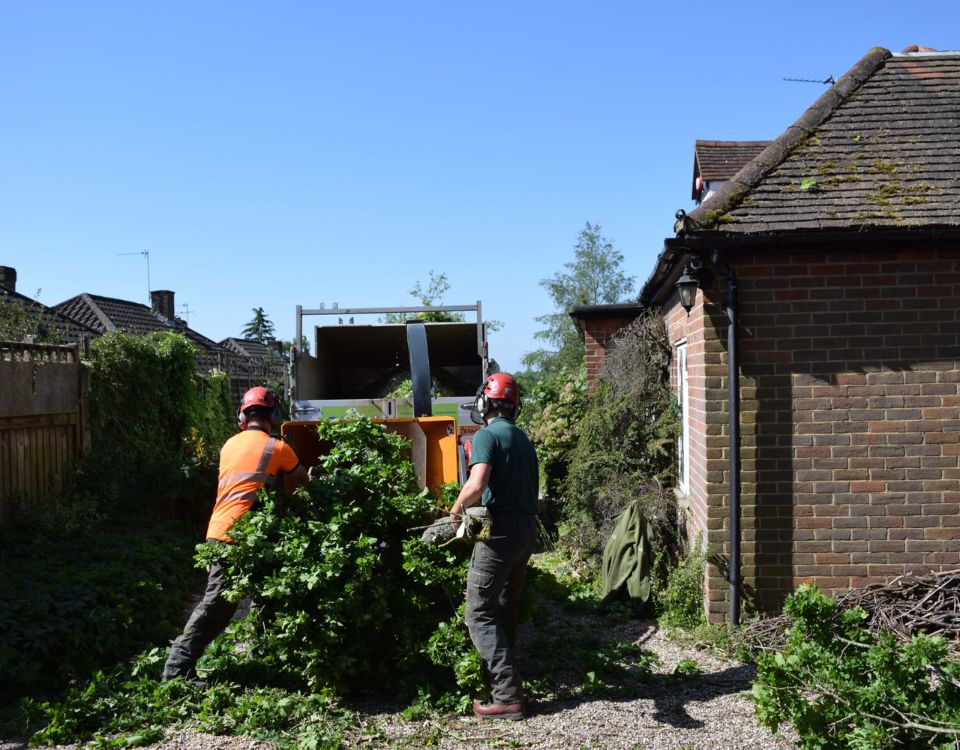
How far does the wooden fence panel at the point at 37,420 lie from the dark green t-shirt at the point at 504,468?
5.10 m

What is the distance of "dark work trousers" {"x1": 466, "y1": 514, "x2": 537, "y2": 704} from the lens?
16.1ft

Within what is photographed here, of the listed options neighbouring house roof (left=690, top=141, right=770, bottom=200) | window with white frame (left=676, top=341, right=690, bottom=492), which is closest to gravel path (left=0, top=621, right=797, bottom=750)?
window with white frame (left=676, top=341, right=690, bottom=492)

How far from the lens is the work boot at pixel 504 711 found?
488 cm

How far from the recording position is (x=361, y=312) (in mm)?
10500

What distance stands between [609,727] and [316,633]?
1.80 metres

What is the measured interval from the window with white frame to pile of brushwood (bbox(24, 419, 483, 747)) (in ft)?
10.5

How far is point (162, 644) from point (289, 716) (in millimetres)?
1892

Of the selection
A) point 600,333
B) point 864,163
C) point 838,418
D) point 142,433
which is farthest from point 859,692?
point 142,433

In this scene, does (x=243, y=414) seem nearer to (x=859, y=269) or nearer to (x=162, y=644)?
(x=162, y=644)

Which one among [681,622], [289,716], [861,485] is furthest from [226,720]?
[861,485]

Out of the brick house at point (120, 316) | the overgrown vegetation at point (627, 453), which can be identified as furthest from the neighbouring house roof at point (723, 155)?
the brick house at point (120, 316)

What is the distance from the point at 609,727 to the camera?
4.75 m

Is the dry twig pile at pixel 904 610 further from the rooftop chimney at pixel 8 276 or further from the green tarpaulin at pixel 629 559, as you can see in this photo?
the rooftop chimney at pixel 8 276

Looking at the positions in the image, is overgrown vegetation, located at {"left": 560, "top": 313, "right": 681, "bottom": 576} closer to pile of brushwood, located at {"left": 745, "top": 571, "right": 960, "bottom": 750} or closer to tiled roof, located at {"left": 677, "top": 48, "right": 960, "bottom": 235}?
tiled roof, located at {"left": 677, "top": 48, "right": 960, "bottom": 235}
